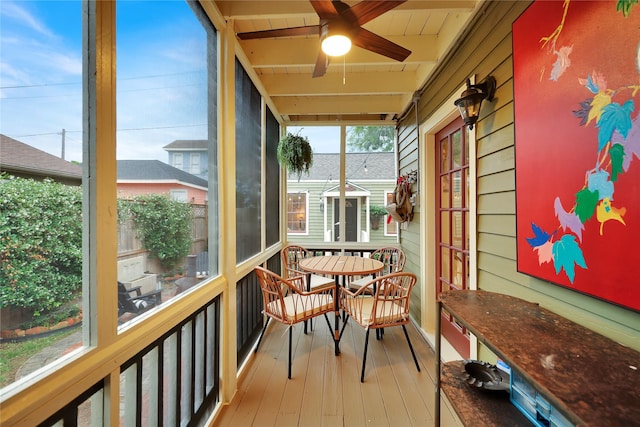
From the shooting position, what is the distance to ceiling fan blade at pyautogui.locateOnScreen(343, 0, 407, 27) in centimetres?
136

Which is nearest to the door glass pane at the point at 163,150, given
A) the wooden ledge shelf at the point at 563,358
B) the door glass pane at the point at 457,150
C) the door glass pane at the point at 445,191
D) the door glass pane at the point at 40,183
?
the door glass pane at the point at 40,183

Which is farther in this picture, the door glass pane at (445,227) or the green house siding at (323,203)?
the green house siding at (323,203)

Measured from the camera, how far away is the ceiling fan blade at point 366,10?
136cm

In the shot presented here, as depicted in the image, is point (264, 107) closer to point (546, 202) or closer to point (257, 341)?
point (257, 341)

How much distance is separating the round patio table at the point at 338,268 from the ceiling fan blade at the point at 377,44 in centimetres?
178

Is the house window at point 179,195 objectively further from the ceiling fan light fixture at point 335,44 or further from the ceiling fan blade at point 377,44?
the ceiling fan blade at point 377,44

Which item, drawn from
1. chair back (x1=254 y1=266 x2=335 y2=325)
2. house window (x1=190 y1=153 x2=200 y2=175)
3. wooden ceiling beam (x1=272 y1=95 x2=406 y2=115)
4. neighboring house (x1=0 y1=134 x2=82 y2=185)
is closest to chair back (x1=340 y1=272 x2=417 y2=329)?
chair back (x1=254 y1=266 x2=335 y2=325)

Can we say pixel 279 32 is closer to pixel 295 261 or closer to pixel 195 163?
pixel 195 163

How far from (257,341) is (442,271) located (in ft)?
6.61

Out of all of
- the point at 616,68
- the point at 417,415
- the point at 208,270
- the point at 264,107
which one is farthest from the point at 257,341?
the point at 616,68

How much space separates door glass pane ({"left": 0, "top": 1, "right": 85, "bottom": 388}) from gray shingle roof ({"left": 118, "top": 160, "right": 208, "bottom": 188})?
0.19m

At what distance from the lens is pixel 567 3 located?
41.9 inches

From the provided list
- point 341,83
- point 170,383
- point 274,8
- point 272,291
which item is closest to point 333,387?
point 272,291

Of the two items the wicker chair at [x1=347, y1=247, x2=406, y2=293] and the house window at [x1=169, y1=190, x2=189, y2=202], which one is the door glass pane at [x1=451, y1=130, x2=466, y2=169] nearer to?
the wicker chair at [x1=347, y1=247, x2=406, y2=293]
